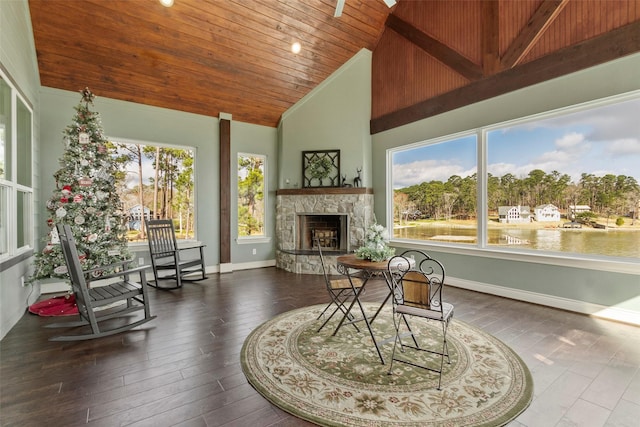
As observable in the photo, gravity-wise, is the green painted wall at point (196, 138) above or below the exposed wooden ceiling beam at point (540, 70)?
below

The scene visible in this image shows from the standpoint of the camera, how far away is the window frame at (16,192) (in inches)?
123

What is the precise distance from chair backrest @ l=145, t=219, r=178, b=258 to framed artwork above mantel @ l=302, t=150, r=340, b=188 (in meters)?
2.78

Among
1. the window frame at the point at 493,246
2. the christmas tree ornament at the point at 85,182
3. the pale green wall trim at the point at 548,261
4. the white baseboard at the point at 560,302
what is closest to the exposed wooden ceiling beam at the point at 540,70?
the pale green wall trim at the point at 548,261

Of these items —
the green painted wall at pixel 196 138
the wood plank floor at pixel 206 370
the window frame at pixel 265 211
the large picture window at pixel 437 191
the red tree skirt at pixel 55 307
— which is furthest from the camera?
the window frame at pixel 265 211

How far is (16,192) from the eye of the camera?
11.2ft

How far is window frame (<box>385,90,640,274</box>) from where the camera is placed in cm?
327

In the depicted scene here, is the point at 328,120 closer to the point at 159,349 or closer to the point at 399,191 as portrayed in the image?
the point at 399,191

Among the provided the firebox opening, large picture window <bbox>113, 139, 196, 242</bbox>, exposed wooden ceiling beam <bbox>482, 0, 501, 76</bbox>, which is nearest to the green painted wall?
large picture window <bbox>113, 139, 196, 242</bbox>

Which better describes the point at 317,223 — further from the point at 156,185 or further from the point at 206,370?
the point at 206,370

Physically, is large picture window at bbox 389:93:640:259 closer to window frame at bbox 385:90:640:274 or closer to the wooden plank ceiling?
window frame at bbox 385:90:640:274

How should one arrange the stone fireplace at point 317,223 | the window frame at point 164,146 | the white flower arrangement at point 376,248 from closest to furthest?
the white flower arrangement at point 376,248, the window frame at point 164,146, the stone fireplace at point 317,223

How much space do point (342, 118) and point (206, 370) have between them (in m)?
5.12

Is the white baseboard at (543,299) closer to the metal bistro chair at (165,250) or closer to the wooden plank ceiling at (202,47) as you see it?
the metal bistro chair at (165,250)

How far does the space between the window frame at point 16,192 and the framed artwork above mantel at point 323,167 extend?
13.8 ft
